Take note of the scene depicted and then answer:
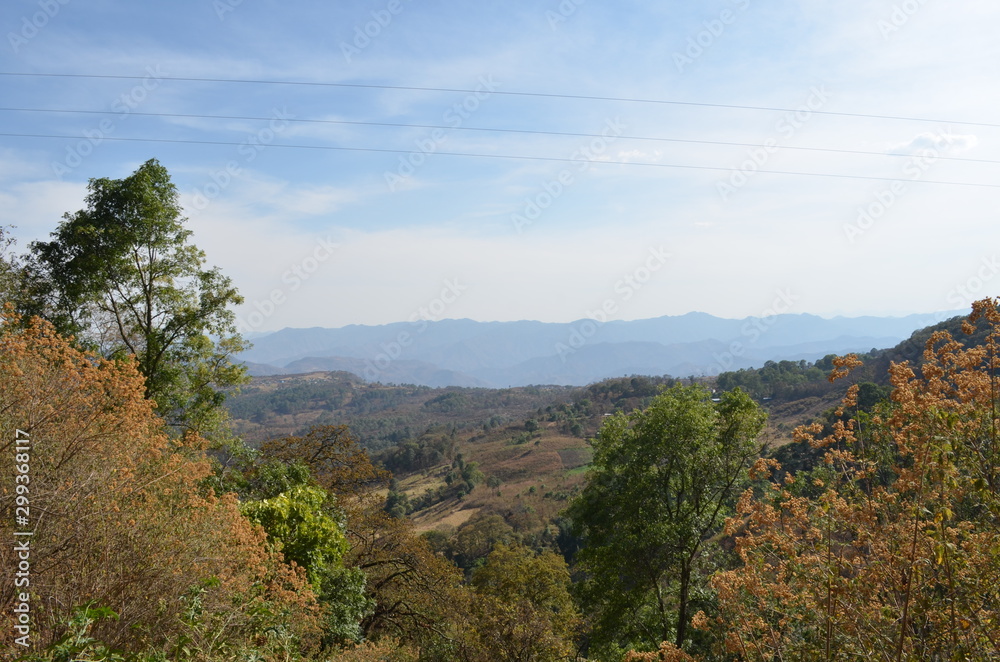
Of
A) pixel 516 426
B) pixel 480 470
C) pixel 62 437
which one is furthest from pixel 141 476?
pixel 516 426

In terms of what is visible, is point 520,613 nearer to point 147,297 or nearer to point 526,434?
point 147,297

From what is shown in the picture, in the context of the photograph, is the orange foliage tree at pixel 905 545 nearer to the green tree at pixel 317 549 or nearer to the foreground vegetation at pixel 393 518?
the foreground vegetation at pixel 393 518

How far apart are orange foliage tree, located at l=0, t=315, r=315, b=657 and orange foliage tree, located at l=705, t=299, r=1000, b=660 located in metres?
4.02

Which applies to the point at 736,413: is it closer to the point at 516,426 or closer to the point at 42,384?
the point at 42,384

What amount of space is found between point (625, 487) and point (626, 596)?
2167 mm

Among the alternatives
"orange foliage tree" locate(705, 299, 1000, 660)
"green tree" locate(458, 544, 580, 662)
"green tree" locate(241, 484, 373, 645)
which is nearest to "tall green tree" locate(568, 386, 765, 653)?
"green tree" locate(458, 544, 580, 662)

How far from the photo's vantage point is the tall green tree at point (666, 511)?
445 inches

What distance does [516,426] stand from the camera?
99.5 metres

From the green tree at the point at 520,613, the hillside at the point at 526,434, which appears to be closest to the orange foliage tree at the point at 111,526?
the green tree at the point at 520,613

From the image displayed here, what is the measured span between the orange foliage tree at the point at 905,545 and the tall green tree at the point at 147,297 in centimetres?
1124

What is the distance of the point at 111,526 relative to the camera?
4.47 m

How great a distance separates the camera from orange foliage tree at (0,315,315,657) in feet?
13.4

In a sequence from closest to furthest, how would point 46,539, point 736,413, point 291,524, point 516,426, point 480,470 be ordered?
point 46,539 < point 291,524 < point 736,413 < point 480,470 < point 516,426

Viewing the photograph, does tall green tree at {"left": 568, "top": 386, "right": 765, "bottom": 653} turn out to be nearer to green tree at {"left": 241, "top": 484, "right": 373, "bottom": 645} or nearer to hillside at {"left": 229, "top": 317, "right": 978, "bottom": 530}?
hillside at {"left": 229, "top": 317, "right": 978, "bottom": 530}
